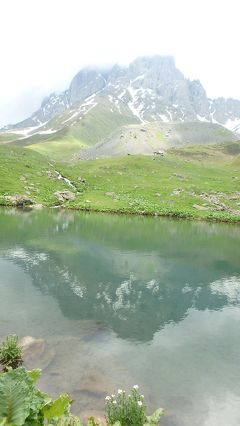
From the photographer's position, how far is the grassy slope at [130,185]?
3713 inches

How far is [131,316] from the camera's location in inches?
1115

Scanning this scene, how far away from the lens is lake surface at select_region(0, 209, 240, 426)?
60.1ft

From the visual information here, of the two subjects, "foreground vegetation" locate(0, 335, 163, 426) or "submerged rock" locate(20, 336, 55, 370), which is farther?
"submerged rock" locate(20, 336, 55, 370)

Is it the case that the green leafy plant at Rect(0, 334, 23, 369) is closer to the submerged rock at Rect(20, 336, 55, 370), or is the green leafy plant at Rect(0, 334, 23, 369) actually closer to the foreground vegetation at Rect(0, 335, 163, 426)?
the submerged rock at Rect(20, 336, 55, 370)

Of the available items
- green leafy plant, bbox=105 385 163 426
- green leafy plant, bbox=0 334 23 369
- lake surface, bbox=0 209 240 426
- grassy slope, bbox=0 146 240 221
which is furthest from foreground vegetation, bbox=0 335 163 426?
grassy slope, bbox=0 146 240 221

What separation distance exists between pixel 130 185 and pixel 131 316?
9320 cm

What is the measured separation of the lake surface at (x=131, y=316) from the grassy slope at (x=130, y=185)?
3472cm

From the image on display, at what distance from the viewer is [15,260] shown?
43.2 metres

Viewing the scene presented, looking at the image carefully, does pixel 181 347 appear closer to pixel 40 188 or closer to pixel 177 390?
pixel 177 390

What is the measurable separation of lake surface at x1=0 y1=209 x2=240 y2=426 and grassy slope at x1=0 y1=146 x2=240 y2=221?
34.7m

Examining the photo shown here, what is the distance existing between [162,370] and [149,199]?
8395 cm

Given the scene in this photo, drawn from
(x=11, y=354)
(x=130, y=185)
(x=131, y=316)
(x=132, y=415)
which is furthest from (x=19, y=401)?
(x=130, y=185)

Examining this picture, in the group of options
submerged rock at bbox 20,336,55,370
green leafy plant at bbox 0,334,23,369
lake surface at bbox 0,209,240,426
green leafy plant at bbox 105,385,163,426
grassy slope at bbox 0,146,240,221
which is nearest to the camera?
green leafy plant at bbox 105,385,163,426

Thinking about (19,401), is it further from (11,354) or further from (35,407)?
(11,354)
